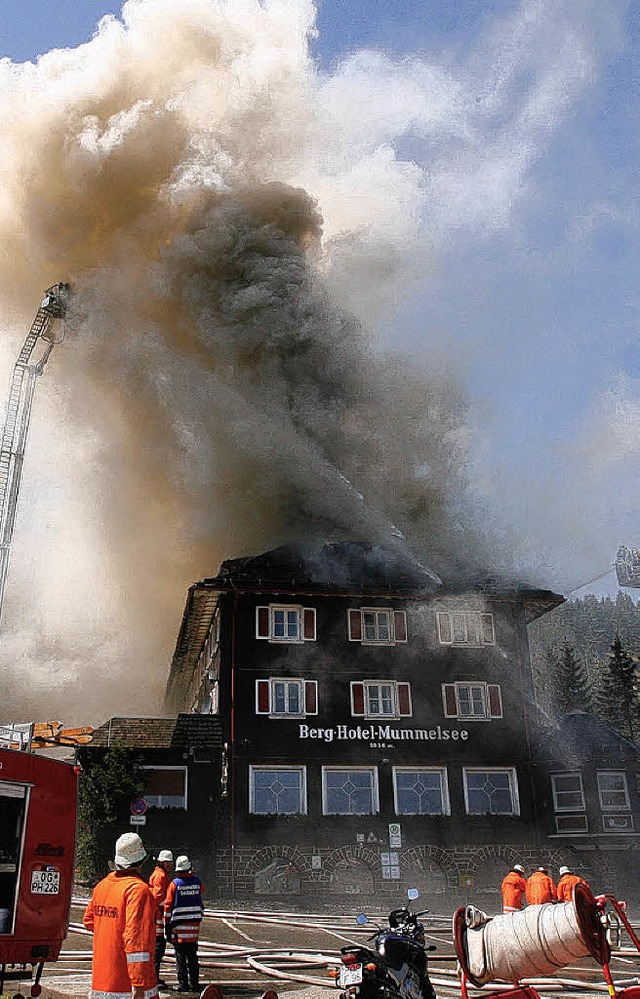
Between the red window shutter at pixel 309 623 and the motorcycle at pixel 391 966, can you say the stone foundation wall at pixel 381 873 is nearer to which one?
the red window shutter at pixel 309 623

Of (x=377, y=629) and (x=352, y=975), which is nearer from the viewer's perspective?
(x=352, y=975)

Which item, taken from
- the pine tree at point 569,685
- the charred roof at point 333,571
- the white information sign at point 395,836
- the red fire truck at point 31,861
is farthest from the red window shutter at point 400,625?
the pine tree at point 569,685

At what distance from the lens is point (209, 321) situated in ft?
133

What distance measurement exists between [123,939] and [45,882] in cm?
379

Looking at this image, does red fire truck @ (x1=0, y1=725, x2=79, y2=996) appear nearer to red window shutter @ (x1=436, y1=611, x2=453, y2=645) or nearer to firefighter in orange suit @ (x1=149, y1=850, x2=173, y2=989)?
firefighter in orange suit @ (x1=149, y1=850, x2=173, y2=989)

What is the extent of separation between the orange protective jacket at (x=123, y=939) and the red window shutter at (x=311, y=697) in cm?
2629

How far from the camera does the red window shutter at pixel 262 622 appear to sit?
32875 mm

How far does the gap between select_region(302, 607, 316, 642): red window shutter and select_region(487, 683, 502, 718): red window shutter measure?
7167mm

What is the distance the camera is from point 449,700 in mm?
33281

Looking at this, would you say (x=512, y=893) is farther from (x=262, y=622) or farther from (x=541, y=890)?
(x=262, y=622)

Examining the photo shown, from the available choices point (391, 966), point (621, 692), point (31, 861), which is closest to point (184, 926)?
point (31, 861)

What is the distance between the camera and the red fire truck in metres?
8.80

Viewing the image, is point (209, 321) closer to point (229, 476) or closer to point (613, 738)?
point (229, 476)

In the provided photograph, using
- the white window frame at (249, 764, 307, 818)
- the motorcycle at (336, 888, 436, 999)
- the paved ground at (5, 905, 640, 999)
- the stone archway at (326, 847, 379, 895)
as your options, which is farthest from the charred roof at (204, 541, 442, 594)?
the motorcycle at (336, 888, 436, 999)
